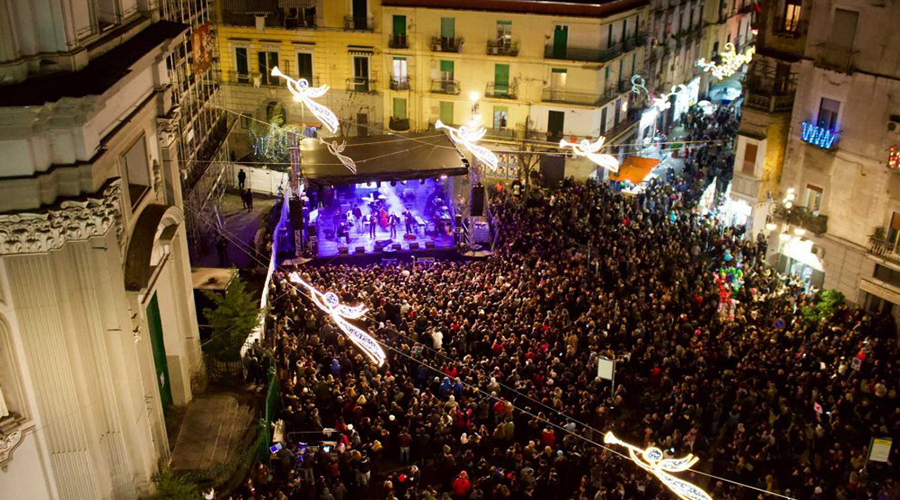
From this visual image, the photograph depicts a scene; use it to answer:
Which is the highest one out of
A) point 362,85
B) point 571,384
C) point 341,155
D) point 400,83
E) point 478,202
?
point 400,83

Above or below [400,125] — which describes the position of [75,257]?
above

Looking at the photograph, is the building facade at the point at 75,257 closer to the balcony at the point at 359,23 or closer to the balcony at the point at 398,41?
the balcony at the point at 398,41

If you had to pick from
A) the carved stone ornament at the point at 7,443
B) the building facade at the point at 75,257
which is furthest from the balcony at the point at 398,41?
the carved stone ornament at the point at 7,443

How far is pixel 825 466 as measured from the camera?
19719 mm

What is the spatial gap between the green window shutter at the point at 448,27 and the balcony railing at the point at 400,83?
114 inches

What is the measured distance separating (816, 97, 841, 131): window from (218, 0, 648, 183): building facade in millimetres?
11970

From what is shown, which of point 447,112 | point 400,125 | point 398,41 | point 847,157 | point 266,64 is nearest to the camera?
point 847,157

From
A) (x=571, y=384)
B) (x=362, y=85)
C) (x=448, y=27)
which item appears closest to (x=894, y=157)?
(x=571, y=384)

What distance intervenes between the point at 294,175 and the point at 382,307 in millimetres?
8359

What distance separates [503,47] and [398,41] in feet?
17.0

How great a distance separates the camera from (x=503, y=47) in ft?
134

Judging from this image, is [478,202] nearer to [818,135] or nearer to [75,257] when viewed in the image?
[818,135]

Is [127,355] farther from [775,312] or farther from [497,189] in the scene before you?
[497,189]

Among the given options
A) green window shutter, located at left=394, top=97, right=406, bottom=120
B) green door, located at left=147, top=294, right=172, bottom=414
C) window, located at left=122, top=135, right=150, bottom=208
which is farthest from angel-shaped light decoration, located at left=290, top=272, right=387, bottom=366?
green window shutter, located at left=394, top=97, right=406, bottom=120
